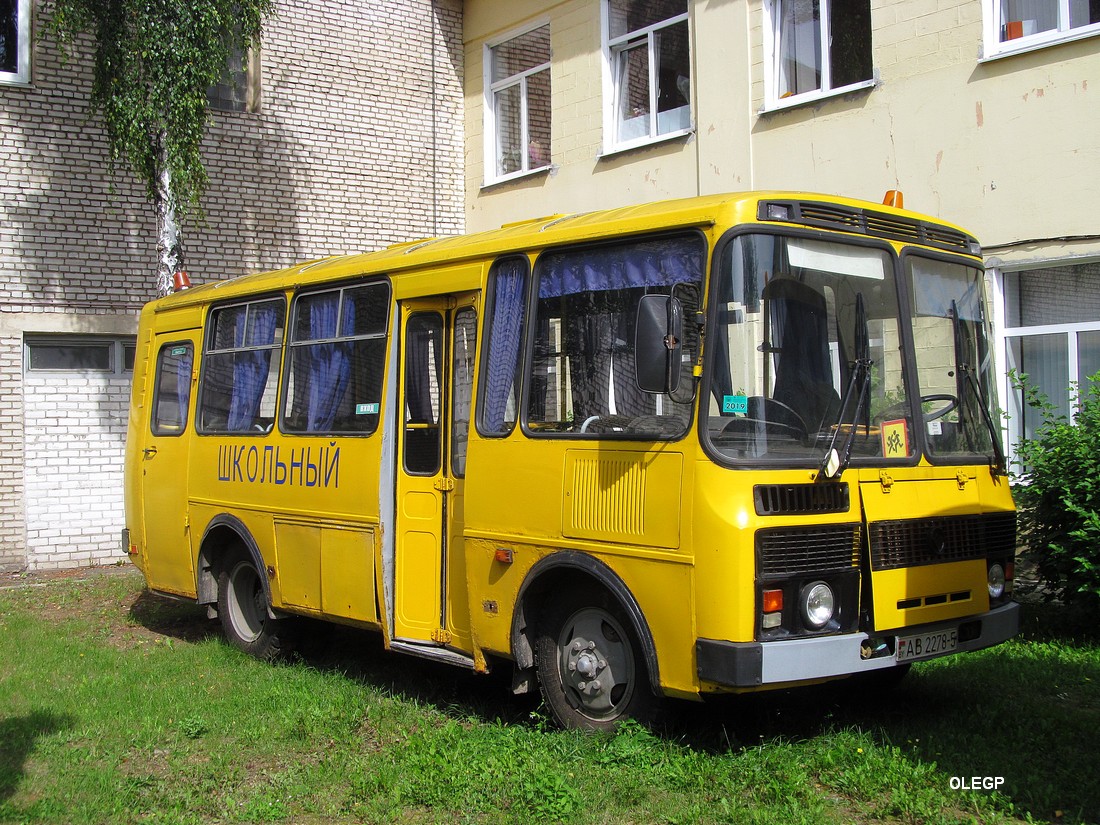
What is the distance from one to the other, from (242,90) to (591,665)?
11.3 metres

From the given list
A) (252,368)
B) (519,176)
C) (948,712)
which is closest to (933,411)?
(948,712)

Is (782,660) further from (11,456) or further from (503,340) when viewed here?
(11,456)

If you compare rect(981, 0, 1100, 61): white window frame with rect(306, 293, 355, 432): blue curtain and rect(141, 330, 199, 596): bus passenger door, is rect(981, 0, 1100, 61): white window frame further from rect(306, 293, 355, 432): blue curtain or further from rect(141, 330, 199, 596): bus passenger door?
rect(141, 330, 199, 596): bus passenger door

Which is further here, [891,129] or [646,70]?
[646,70]

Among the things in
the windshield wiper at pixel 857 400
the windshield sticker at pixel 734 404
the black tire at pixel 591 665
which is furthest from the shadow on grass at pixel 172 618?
the windshield wiper at pixel 857 400

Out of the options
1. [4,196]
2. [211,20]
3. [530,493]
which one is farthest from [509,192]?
[530,493]

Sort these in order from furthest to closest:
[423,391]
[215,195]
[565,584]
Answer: [215,195] < [423,391] < [565,584]

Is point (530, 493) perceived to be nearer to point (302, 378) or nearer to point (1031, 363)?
point (302, 378)

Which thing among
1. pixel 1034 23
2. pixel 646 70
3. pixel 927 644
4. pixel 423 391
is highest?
pixel 646 70

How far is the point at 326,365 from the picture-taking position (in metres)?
7.79

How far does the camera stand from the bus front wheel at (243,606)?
8641 millimetres

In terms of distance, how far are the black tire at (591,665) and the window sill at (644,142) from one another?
25.7ft

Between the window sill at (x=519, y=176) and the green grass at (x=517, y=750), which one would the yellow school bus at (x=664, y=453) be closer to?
the green grass at (x=517, y=750)

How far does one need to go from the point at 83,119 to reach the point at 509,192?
5.28 m
